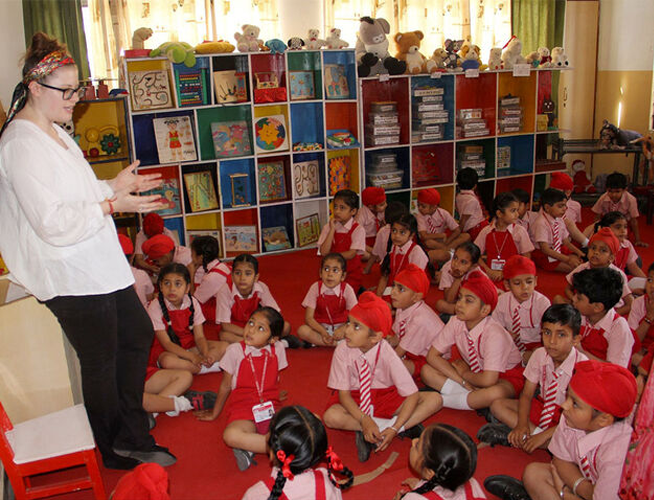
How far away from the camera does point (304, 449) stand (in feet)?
5.64

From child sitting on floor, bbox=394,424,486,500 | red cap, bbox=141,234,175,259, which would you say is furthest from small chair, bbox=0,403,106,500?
red cap, bbox=141,234,175,259

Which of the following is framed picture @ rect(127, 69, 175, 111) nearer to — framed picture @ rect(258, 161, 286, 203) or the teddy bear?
the teddy bear

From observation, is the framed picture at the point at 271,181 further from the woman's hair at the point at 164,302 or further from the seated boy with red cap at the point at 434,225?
the woman's hair at the point at 164,302

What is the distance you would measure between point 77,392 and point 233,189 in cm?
315

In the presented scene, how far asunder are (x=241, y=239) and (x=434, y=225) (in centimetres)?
169

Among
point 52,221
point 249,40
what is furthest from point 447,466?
point 249,40

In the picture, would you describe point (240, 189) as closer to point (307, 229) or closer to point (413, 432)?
point (307, 229)

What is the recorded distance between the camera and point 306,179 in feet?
18.4

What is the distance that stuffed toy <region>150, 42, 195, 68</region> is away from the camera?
473cm

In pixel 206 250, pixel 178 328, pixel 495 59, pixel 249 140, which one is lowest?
pixel 178 328

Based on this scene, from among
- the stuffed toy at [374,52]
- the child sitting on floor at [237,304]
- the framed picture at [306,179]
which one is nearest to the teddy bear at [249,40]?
the stuffed toy at [374,52]

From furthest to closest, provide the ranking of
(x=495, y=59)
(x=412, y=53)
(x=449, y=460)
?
(x=495, y=59) < (x=412, y=53) < (x=449, y=460)

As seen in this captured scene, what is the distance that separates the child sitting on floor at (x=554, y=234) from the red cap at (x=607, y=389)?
9.32 ft

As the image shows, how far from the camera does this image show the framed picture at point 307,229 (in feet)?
18.6
